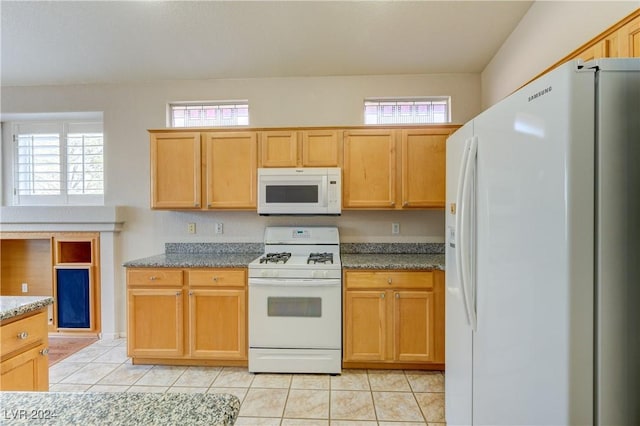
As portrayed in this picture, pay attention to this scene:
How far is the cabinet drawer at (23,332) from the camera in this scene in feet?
4.19

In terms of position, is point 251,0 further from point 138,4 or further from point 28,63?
point 28,63

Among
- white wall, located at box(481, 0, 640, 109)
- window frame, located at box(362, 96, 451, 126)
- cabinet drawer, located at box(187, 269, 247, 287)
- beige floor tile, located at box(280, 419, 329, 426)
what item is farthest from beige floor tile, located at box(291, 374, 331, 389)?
white wall, located at box(481, 0, 640, 109)

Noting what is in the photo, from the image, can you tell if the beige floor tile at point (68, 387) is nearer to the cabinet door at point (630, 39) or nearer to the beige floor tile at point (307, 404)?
the beige floor tile at point (307, 404)

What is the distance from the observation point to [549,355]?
2.86ft

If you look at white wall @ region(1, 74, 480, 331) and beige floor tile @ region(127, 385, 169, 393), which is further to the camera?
white wall @ region(1, 74, 480, 331)

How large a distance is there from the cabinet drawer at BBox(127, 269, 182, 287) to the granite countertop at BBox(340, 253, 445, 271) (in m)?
1.45

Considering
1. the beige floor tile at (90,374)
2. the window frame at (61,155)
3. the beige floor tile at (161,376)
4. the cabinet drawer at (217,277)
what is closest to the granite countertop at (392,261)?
the cabinet drawer at (217,277)

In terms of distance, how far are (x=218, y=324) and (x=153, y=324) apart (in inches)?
22.7

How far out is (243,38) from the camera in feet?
8.05

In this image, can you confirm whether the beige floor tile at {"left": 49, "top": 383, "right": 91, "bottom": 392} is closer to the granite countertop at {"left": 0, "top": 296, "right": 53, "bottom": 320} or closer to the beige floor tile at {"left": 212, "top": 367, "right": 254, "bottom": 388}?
the beige floor tile at {"left": 212, "top": 367, "right": 254, "bottom": 388}

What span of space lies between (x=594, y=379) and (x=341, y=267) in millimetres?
1790

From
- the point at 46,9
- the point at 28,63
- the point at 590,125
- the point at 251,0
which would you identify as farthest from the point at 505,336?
the point at 28,63

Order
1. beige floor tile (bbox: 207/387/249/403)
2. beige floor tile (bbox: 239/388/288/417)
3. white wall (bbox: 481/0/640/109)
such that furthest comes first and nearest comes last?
beige floor tile (bbox: 207/387/249/403) → beige floor tile (bbox: 239/388/288/417) → white wall (bbox: 481/0/640/109)

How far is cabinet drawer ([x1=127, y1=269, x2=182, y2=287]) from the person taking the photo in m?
2.59
